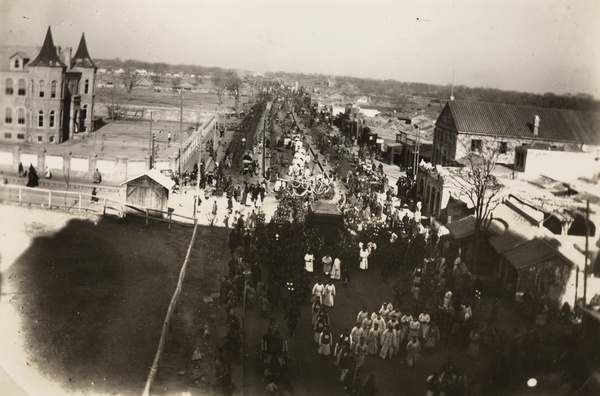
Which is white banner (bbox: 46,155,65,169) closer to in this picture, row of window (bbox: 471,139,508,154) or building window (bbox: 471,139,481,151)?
row of window (bbox: 471,139,508,154)

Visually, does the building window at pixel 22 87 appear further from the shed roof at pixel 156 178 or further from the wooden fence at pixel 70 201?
the shed roof at pixel 156 178

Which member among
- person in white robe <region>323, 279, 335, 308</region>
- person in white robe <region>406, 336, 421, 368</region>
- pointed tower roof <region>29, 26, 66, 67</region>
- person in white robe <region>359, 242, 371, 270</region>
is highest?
pointed tower roof <region>29, 26, 66, 67</region>

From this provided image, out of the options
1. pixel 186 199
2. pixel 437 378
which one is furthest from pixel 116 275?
pixel 186 199

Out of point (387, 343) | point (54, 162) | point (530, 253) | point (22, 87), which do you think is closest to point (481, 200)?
point (530, 253)

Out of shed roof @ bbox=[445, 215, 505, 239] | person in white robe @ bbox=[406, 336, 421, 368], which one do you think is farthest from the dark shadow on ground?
shed roof @ bbox=[445, 215, 505, 239]

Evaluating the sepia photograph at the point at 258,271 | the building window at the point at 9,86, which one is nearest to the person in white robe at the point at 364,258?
the sepia photograph at the point at 258,271

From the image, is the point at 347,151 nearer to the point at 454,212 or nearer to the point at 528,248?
the point at 454,212
